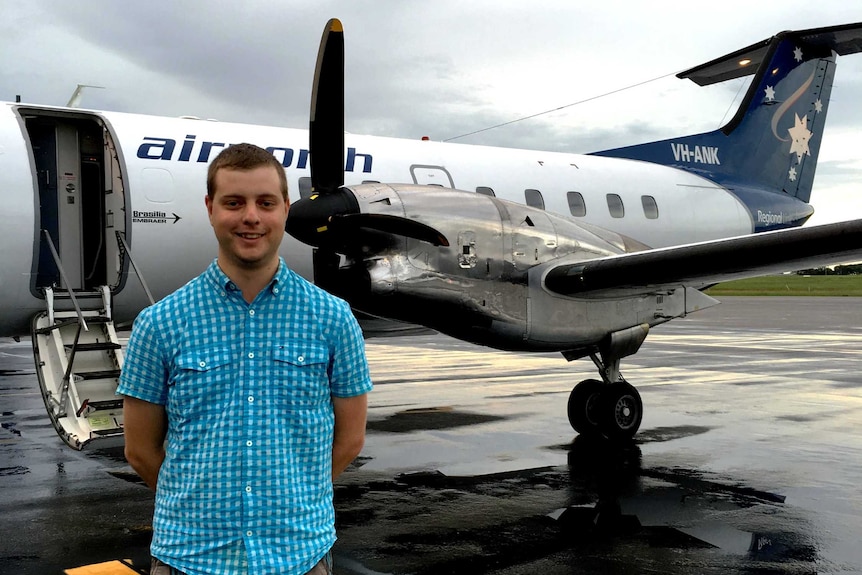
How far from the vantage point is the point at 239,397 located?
2.11 meters

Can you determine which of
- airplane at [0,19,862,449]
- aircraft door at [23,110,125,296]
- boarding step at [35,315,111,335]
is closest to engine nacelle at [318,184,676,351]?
airplane at [0,19,862,449]

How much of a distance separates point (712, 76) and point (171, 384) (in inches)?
751

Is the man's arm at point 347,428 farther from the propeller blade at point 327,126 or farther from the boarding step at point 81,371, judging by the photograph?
the propeller blade at point 327,126

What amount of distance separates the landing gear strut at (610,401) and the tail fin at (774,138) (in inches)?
271

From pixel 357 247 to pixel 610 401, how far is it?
377cm

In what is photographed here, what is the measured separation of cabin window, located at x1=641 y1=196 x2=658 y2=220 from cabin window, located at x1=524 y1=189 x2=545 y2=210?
226cm

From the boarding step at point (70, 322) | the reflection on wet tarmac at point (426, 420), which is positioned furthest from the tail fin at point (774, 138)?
the boarding step at point (70, 322)

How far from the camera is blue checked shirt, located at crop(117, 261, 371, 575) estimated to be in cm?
208

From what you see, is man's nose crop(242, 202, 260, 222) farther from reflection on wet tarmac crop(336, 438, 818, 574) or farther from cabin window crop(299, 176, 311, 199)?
cabin window crop(299, 176, 311, 199)

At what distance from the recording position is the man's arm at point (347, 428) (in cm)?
230

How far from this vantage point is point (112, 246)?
9156mm

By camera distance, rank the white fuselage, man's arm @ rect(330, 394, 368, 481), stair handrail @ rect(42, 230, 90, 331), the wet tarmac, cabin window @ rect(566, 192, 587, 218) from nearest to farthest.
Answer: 1. man's arm @ rect(330, 394, 368, 481)
2. the wet tarmac
3. stair handrail @ rect(42, 230, 90, 331)
4. the white fuselage
5. cabin window @ rect(566, 192, 587, 218)

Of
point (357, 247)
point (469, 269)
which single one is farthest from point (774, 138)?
point (357, 247)

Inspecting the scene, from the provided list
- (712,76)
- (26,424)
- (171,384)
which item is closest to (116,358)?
(26,424)
